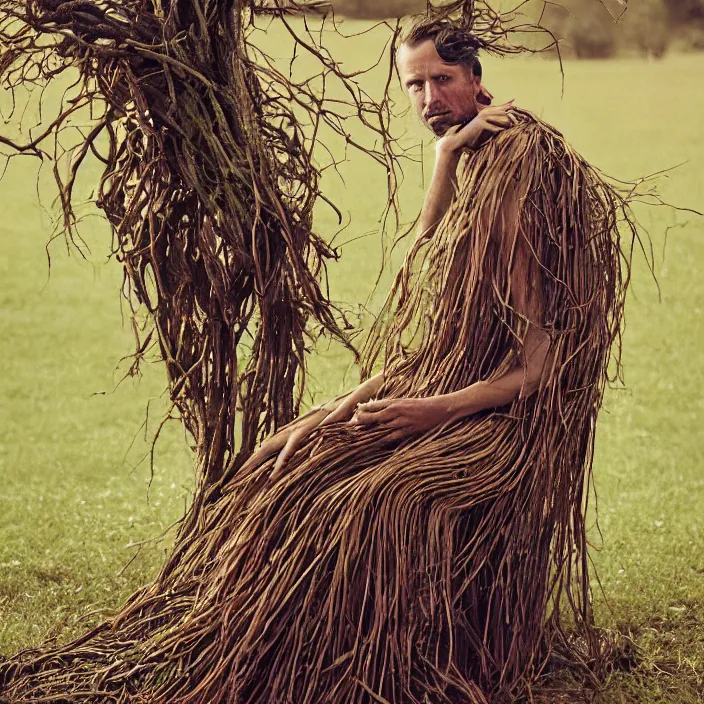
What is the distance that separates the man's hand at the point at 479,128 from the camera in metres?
2.03

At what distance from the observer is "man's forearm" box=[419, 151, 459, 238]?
2076 millimetres

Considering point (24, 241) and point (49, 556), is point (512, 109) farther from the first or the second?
point (24, 241)

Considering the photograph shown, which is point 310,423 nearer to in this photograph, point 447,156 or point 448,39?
point 447,156

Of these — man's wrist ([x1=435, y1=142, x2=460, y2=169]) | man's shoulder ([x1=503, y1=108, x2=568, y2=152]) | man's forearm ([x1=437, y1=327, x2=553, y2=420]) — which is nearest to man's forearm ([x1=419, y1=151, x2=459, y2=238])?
man's wrist ([x1=435, y1=142, x2=460, y2=169])

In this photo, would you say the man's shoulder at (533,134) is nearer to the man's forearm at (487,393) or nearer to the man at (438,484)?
the man at (438,484)

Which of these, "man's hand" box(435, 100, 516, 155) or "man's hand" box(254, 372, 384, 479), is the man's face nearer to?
"man's hand" box(435, 100, 516, 155)

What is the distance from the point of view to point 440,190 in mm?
2109

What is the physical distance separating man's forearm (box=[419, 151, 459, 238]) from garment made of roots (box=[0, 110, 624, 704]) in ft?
0.10

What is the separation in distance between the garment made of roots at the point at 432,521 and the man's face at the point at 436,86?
88 millimetres

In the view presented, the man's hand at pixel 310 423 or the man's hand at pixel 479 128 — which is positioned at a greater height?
the man's hand at pixel 479 128

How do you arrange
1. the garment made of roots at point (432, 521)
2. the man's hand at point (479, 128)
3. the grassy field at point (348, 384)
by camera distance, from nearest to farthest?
the garment made of roots at point (432, 521)
the man's hand at point (479, 128)
the grassy field at point (348, 384)

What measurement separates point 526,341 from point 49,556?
1.61m

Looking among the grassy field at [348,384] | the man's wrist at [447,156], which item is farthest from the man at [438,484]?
the grassy field at [348,384]

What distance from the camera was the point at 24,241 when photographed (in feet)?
18.1
